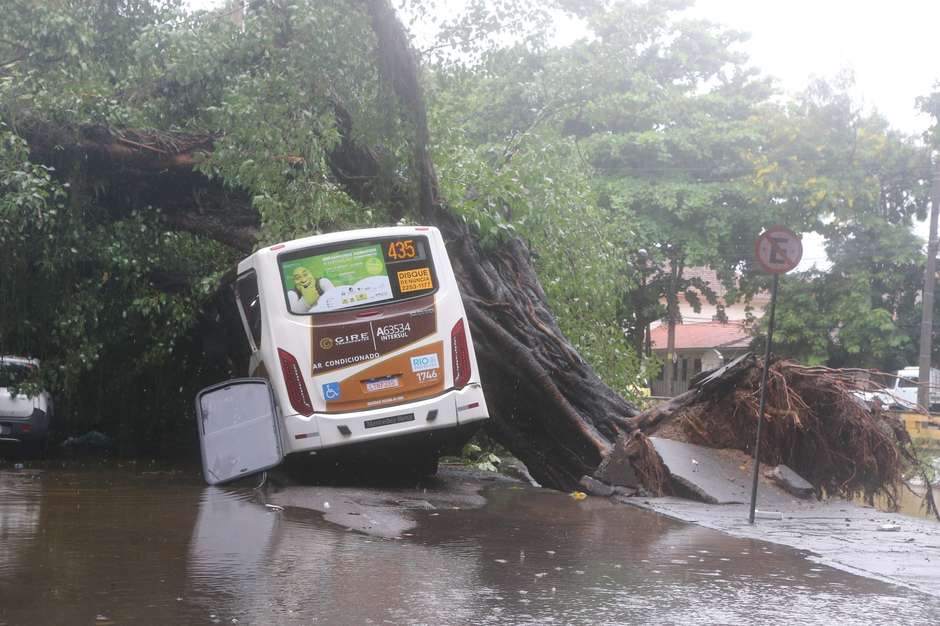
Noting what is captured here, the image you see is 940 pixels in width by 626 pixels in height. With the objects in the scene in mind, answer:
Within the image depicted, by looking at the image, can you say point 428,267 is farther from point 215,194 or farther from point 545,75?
point 545,75

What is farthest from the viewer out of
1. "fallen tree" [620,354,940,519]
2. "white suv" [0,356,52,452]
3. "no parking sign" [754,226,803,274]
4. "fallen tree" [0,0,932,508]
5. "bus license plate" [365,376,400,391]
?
"white suv" [0,356,52,452]

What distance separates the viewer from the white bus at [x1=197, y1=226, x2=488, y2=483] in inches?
506

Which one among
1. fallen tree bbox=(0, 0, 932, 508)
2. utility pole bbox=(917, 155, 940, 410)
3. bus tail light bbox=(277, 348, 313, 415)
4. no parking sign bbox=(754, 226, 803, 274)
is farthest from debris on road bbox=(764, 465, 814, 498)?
utility pole bbox=(917, 155, 940, 410)

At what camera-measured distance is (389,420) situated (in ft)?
42.8

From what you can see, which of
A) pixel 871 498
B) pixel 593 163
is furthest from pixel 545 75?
pixel 871 498

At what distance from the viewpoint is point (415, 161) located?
48.6 feet

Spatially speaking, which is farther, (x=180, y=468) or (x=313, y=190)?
(x=180, y=468)

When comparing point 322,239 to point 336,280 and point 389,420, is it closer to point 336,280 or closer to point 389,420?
point 336,280

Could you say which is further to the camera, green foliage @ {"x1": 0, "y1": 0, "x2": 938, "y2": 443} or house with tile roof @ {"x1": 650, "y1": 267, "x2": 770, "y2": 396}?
house with tile roof @ {"x1": 650, "y1": 267, "x2": 770, "y2": 396}

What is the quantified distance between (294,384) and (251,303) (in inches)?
55.8

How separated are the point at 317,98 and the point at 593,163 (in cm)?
2271

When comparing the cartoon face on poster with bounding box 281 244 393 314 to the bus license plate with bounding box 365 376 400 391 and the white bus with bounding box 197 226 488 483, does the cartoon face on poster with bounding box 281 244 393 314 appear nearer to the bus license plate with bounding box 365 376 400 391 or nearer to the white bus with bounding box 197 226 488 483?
the white bus with bounding box 197 226 488 483

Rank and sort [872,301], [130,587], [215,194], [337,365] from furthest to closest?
1. [872,301]
2. [215,194]
3. [337,365]
4. [130,587]

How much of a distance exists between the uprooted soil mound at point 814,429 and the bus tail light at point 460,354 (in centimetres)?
263
